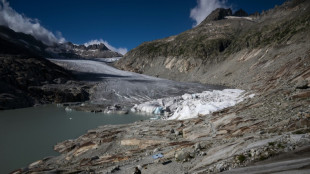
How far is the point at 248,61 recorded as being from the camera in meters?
54.5

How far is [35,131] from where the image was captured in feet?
72.1

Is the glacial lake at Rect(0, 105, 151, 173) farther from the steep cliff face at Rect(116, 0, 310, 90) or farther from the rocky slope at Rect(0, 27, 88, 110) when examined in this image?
the steep cliff face at Rect(116, 0, 310, 90)

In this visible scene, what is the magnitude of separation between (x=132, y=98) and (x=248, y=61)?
32.4 meters

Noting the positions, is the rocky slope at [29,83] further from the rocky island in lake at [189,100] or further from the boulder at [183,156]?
the boulder at [183,156]

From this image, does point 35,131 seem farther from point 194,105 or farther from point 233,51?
point 233,51

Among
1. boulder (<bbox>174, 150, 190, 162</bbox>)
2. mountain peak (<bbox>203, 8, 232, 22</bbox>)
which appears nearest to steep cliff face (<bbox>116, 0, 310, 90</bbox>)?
mountain peak (<bbox>203, 8, 232, 22</bbox>)

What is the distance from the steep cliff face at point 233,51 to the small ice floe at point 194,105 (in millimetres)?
9171

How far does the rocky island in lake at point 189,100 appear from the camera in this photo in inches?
274

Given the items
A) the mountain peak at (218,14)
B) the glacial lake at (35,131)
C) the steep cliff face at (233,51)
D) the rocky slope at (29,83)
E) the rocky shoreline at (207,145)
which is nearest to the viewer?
the rocky shoreline at (207,145)

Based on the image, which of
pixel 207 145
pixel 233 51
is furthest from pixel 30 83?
pixel 233 51

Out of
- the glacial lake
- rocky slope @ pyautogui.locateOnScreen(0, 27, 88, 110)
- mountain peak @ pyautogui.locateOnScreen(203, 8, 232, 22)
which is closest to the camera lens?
the glacial lake

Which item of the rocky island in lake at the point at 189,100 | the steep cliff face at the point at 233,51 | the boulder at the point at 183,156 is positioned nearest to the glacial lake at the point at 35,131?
the rocky island in lake at the point at 189,100

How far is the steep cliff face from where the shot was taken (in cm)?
4459

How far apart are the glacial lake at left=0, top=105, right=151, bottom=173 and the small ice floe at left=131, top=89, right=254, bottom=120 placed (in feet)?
11.9
